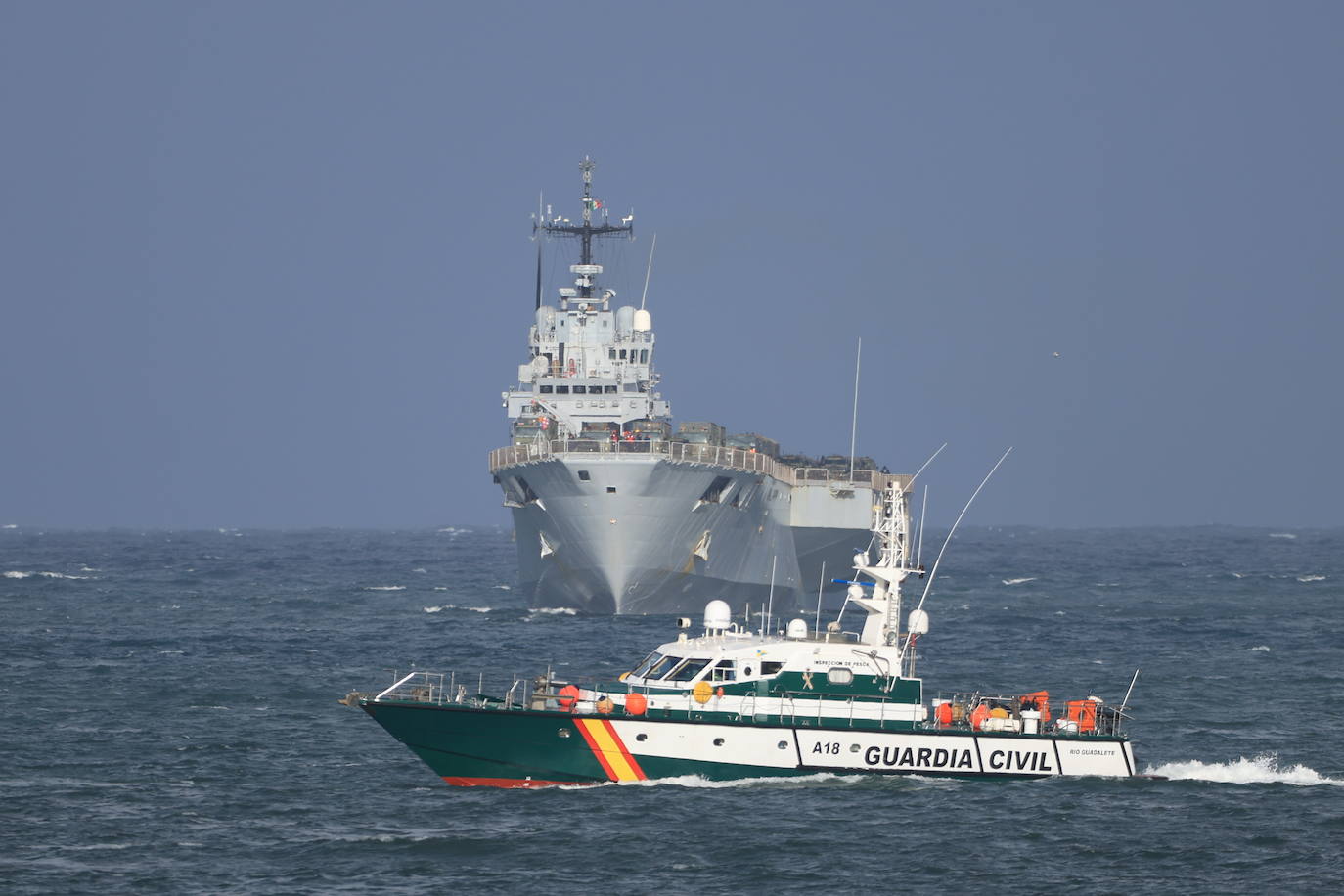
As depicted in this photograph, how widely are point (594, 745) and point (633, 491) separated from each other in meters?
38.6

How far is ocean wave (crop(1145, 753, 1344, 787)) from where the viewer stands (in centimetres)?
3800

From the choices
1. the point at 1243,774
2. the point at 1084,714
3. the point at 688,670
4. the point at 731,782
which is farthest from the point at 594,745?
the point at 1243,774

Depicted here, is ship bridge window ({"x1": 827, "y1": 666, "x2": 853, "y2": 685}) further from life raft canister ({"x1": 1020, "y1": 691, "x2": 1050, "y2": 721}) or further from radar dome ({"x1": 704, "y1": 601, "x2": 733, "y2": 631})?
life raft canister ({"x1": 1020, "y1": 691, "x2": 1050, "y2": 721})

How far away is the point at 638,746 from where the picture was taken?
3497cm

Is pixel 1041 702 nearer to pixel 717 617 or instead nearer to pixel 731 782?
pixel 731 782

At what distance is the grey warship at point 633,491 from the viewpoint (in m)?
74.2

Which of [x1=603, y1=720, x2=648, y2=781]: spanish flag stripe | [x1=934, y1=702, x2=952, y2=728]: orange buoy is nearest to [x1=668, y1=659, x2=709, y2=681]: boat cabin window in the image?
[x1=603, y1=720, x2=648, y2=781]: spanish flag stripe

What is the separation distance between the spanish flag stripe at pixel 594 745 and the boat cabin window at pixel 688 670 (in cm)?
189

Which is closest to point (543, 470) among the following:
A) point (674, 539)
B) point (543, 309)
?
point (674, 539)

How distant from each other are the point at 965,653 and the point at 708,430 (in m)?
28.2

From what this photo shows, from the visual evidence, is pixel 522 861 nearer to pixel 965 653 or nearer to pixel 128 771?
pixel 128 771

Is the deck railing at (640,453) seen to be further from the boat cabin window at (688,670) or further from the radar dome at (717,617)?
the boat cabin window at (688,670)

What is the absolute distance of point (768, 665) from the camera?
3594cm

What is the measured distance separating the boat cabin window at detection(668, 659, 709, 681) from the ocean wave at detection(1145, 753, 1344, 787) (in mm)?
9773
